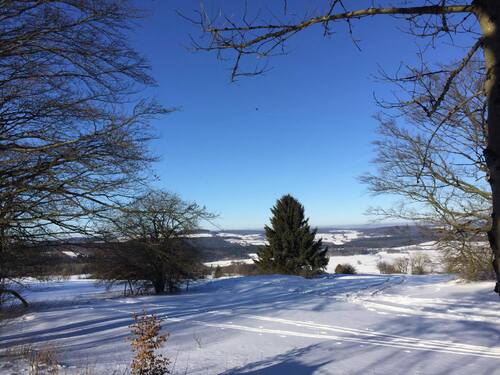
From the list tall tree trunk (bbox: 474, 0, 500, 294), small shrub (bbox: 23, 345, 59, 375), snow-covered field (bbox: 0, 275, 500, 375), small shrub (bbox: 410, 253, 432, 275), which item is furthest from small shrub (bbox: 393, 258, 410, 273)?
tall tree trunk (bbox: 474, 0, 500, 294)

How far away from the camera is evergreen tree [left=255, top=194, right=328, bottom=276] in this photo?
96.7ft

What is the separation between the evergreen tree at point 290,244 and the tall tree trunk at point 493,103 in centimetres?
2774

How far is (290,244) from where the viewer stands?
30.0m

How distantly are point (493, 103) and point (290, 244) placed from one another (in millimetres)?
28634

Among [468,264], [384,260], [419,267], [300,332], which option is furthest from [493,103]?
[384,260]

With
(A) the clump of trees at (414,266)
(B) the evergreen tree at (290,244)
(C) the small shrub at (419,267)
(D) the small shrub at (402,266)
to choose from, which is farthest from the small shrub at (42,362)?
(D) the small shrub at (402,266)

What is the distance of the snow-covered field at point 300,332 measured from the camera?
662 centimetres

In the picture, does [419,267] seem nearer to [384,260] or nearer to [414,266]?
[414,266]

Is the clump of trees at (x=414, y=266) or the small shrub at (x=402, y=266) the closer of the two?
the clump of trees at (x=414, y=266)

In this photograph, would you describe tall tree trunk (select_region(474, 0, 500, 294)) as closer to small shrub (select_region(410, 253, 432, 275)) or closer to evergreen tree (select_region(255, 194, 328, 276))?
small shrub (select_region(410, 253, 432, 275))

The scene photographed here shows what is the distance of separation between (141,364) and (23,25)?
4.22 meters

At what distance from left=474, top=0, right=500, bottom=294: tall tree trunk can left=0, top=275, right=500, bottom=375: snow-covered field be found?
16.7 feet

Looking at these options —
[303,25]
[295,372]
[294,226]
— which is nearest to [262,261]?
[294,226]

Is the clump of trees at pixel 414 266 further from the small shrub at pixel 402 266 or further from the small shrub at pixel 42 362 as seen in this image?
the small shrub at pixel 42 362
